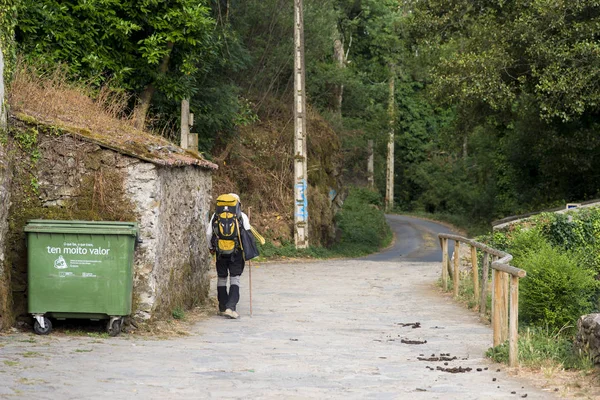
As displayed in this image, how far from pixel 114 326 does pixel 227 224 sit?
8.68 feet

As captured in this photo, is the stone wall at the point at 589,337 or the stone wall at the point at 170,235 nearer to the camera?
the stone wall at the point at 589,337

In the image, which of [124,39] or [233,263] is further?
[124,39]

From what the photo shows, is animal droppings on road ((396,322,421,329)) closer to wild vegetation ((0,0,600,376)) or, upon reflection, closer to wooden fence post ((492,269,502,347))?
wild vegetation ((0,0,600,376))

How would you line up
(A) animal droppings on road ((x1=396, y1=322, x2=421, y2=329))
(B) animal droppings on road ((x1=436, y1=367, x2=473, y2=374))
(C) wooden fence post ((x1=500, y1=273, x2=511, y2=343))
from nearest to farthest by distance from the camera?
(B) animal droppings on road ((x1=436, y1=367, x2=473, y2=374)) → (C) wooden fence post ((x1=500, y1=273, x2=511, y2=343)) → (A) animal droppings on road ((x1=396, y1=322, x2=421, y2=329))

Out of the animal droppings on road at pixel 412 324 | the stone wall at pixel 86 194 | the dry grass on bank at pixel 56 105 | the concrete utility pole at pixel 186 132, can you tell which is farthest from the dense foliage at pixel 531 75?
the stone wall at pixel 86 194

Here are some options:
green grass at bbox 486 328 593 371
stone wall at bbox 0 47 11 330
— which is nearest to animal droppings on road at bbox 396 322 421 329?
green grass at bbox 486 328 593 371

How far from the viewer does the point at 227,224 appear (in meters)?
13.1

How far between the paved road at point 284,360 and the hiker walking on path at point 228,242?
1.14 ft

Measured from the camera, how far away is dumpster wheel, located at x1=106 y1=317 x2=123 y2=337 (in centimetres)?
1098

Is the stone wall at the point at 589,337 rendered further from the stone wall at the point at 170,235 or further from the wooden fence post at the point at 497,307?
the stone wall at the point at 170,235

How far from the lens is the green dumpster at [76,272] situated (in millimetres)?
10789

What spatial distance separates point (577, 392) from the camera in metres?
8.12

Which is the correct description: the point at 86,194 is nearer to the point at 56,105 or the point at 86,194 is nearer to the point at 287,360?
the point at 56,105

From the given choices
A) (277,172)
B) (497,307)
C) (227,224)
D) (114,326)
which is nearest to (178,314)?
(227,224)
